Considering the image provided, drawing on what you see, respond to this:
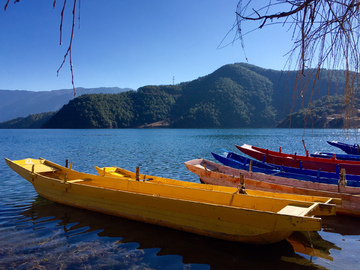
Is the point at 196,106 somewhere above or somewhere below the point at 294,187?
above

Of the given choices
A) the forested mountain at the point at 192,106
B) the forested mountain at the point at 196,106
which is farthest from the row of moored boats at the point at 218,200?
the forested mountain at the point at 192,106

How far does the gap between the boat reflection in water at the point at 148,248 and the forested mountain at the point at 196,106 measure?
378ft

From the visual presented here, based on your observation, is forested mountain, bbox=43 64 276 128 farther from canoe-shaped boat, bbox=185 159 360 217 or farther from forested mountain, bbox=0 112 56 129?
canoe-shaped boat, bbox=185 159 360 217

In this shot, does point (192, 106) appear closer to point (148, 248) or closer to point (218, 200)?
point (218, 200)

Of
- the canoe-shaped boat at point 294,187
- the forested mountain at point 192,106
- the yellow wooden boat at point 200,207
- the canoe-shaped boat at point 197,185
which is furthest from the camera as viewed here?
the forested mountain at point 192,106

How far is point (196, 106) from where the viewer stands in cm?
13525

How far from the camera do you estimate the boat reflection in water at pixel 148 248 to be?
15.7 feet

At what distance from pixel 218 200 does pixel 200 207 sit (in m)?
0.99

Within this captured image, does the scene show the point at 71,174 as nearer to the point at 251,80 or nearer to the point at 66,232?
the point at 66,232

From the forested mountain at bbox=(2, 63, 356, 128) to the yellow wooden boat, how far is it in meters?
114

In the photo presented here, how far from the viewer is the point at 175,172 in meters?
15.0

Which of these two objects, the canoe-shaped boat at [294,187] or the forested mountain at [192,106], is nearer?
the canoe-shaped boat at [294,187]

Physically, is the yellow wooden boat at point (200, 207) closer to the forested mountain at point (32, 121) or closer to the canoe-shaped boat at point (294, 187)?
the canoe-shaped boat at point (294, 187)

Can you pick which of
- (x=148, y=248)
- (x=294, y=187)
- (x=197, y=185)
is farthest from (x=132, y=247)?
(x=294, y=187)
